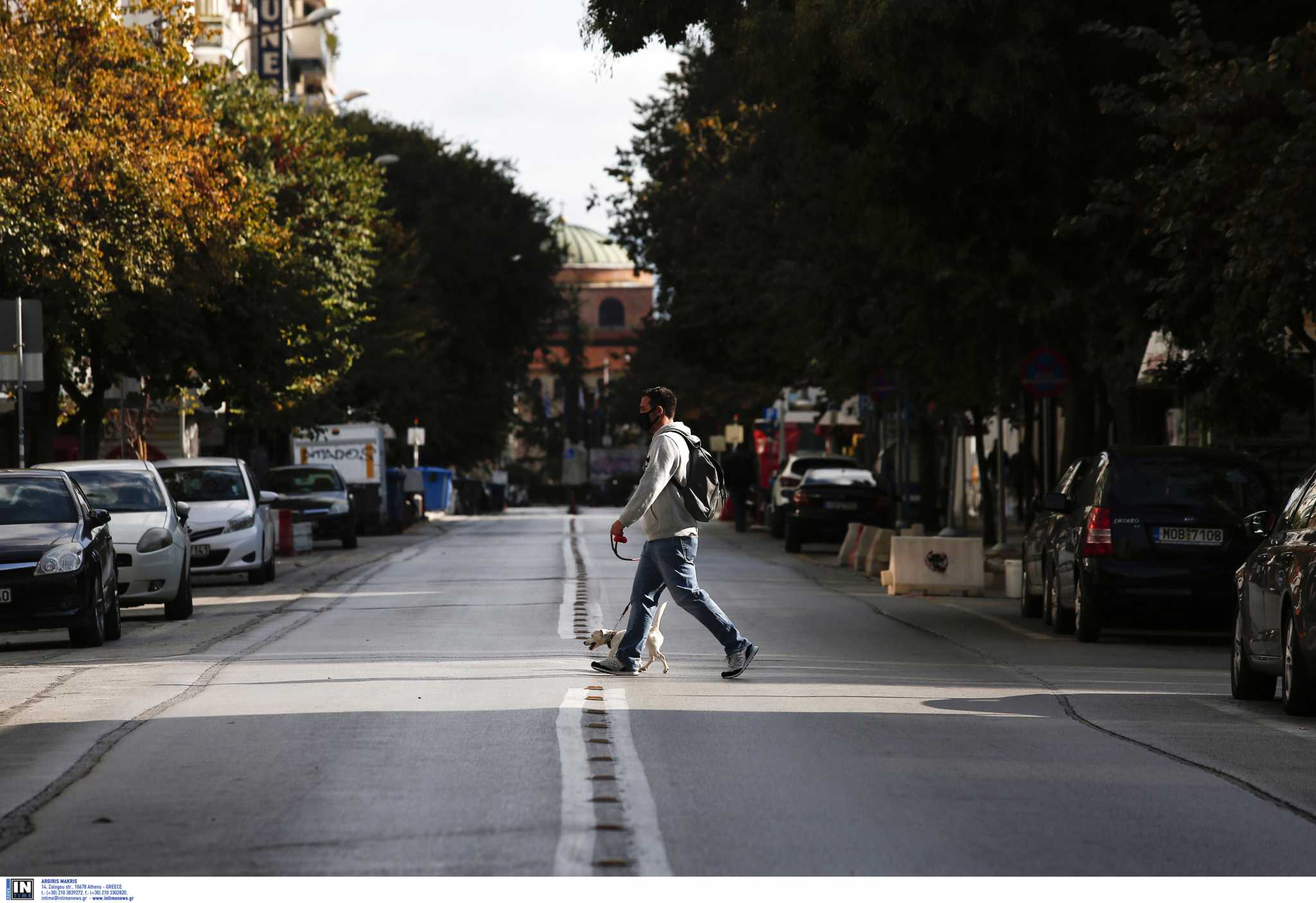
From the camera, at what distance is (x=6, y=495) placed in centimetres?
1938

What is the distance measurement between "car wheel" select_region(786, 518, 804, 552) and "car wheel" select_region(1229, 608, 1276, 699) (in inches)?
992

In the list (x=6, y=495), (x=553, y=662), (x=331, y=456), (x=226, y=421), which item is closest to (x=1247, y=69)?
(x=553, y=662)

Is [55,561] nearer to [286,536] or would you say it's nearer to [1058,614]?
[1058,614]

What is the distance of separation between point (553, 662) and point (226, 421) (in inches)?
1276

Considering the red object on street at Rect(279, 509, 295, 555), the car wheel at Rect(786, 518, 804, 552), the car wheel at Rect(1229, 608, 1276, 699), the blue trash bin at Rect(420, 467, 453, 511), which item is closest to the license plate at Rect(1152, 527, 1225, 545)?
the car wheel at Rect(1229, 608, 1276, 699)

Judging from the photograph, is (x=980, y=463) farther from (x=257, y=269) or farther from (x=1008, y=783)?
(x=1008, y=783)

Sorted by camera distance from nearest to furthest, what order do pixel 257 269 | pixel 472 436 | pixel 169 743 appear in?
pixel 169 743, pixel 257 269, pixel 472 436

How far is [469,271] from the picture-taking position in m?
73.7

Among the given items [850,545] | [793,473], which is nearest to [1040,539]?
[850,545]

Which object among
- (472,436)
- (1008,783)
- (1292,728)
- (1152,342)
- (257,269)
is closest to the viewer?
(1008,783)

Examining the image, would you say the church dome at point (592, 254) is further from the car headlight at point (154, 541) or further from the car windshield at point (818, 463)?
the car headlight at point (154, 541)

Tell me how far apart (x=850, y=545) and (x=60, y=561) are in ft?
57.9

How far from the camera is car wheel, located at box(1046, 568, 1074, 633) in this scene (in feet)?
65.0

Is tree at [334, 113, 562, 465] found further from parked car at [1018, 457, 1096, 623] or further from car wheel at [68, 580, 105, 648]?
car wheel at [68, 580, 105, 648]
